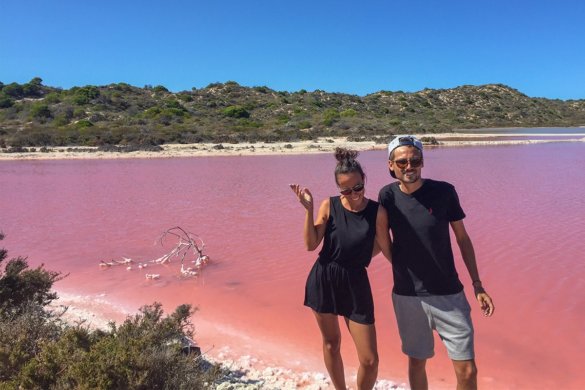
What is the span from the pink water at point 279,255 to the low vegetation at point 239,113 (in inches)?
723

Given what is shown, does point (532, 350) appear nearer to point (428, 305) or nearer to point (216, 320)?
point (428, 305)

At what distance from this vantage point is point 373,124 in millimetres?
47344

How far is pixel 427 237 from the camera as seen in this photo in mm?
2920

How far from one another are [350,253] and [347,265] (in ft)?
0.30

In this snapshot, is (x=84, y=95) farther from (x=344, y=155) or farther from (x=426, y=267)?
(x=426, y=267)

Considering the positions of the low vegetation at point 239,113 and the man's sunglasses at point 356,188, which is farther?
the low vegetation at point 239,113

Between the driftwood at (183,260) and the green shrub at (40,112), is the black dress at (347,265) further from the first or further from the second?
the green shrub at (40,112)

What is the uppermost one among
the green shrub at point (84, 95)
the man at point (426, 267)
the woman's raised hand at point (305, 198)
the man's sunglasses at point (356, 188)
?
the green shrub at point (84, 95)

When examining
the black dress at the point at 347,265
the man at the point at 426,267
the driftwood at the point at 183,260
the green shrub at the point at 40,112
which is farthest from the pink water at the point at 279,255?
the green shrub at the point at 40,112

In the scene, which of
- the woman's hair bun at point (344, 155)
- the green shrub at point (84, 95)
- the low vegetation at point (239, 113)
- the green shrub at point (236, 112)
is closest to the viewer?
the woman's hair bun at point (344, 155)

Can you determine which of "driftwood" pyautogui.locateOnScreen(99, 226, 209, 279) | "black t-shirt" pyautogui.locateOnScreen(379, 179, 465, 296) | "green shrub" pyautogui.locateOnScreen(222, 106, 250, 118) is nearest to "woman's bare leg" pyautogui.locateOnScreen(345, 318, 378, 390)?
"black t-shirt" pyautogui.locateOnScreen(379, 179, 465, 296)

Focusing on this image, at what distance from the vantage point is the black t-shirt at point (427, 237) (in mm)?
2918

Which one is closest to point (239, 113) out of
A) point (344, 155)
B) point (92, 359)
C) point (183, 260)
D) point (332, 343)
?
point (183, 260)

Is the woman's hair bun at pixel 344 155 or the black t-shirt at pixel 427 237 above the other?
the woman's hair bun at pixel 344 155
